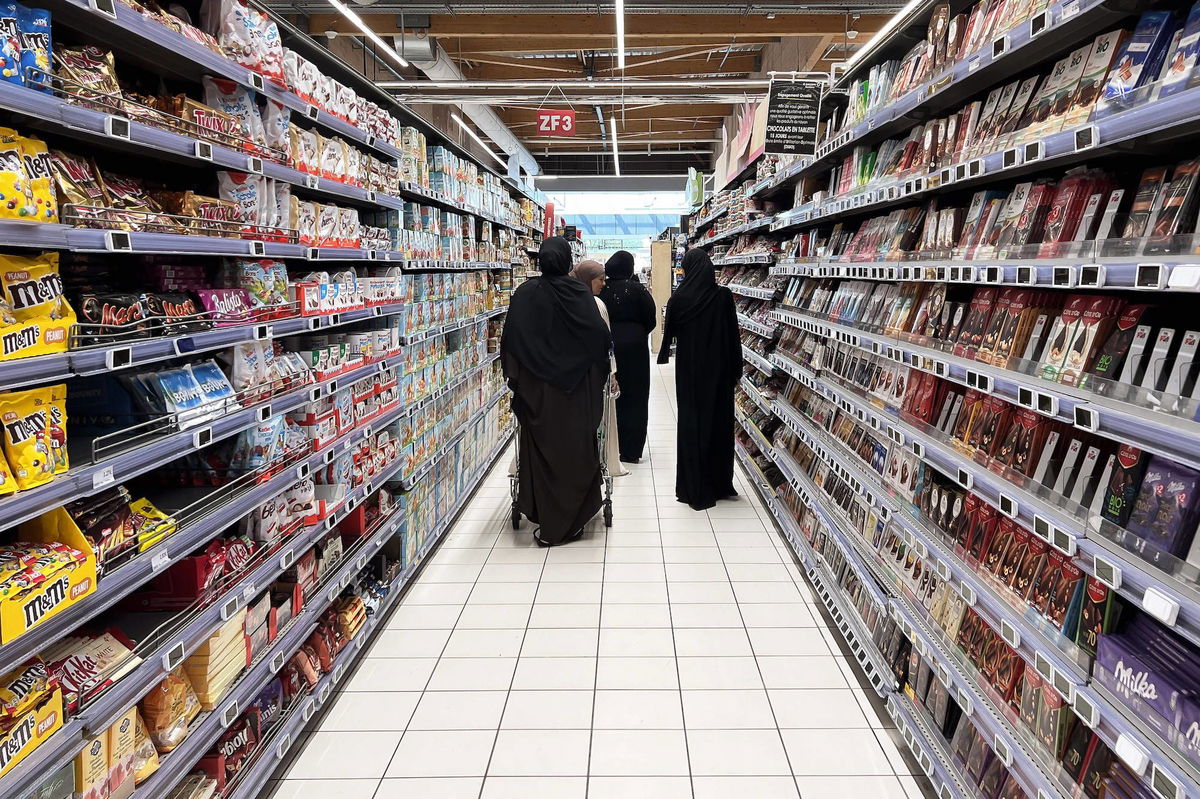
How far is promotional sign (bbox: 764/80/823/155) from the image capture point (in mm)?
4441

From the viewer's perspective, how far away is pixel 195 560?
7.33 feet

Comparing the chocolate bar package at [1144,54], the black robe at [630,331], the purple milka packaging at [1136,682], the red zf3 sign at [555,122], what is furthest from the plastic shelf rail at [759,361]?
the red zf3 sign at [555,122]

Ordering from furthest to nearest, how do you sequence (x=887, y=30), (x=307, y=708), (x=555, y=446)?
(x=555, y=446) < (x=887, y=30) < (x=307, y=708)

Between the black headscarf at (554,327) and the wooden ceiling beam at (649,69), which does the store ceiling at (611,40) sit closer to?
the wooden ceiling beam at (649,69)

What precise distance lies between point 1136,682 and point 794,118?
3741 mm

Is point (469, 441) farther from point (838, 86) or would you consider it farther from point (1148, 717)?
point (1148, 717)

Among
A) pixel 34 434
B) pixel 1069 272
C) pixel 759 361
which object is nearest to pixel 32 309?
pixel 34 434

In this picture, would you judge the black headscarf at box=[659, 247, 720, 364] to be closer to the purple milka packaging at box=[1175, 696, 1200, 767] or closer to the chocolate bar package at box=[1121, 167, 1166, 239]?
the chocolate bar package at box=[1121, 167, 1166, 239]

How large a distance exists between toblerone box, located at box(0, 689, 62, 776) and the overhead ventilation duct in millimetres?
8701

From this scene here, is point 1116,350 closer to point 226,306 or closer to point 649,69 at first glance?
point 226,306

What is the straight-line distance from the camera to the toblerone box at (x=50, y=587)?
1.47 metres

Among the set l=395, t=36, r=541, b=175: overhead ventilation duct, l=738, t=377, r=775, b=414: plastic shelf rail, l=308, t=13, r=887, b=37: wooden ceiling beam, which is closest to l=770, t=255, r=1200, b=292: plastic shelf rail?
l=738, t=377, r=775, b=414: plastic shelf rail

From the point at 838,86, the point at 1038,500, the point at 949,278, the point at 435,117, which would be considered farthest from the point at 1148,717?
the point at 435,117

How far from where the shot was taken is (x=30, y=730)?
1.54 meters
